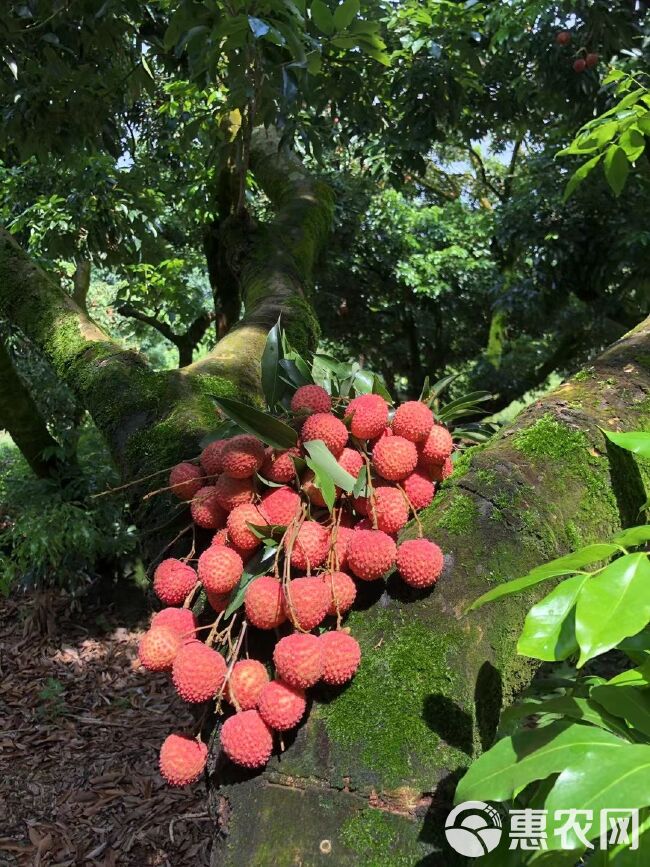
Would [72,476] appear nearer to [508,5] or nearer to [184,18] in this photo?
[184,18]

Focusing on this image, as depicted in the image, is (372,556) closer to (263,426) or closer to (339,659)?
(339,659)

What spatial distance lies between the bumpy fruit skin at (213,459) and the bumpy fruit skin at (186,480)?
0.05 feet

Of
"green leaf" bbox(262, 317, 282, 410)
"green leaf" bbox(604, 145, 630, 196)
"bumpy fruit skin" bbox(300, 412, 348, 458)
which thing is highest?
"green leaf" bbox(604, 145, 630, 196)

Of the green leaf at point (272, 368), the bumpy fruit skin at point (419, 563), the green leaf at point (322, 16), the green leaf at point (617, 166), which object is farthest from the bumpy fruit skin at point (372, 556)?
the green leaf at point (322, 16)

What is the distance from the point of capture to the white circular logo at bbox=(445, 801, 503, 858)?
639mm

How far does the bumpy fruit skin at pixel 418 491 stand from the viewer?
931mm

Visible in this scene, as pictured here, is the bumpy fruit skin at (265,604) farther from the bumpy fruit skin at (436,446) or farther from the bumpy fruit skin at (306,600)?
the bumpy fruit skin at (436,446)

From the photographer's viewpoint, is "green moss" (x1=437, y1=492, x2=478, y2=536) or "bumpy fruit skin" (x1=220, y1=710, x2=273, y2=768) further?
"green moss" (x1=437, y1=492, x2=478, y2=536)

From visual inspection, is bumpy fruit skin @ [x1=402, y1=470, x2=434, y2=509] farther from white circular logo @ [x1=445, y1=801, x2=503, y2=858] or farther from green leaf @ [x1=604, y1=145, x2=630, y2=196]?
green leaf @ [x1=604, y1=145, x2=630, y2=196]

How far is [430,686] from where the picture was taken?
73cm

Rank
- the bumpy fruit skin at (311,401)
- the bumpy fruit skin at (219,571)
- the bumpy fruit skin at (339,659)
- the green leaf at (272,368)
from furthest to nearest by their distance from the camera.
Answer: the green leaf at (272,368)
the bumpy fruit skin at (311,401)
the bumpy fruit skin at (219,571)
the bumpy fruit skin at (339,659)

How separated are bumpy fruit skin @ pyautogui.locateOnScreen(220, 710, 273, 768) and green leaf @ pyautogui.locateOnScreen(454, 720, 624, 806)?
244 mm

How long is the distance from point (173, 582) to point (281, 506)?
186 mm

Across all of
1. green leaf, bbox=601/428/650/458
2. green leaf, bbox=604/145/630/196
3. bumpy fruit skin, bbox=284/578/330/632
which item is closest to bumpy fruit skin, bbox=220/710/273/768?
bumpy fruit skin, bbox=284/578/330/632
